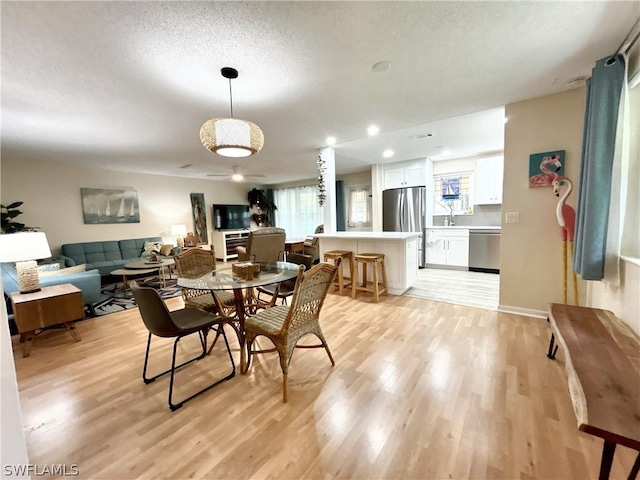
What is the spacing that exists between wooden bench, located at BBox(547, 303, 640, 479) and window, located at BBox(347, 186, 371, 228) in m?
5.35

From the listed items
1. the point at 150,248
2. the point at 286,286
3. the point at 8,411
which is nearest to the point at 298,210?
the point at 150,248

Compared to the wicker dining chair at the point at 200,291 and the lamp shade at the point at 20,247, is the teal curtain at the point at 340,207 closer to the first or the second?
the wicker dining chair at the point at 200,291

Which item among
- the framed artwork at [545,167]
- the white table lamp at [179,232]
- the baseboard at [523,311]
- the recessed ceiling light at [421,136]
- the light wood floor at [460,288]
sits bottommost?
the light wood floor at [460,288]

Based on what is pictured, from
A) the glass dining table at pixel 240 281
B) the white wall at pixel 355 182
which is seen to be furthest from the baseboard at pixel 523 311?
the white wall at pixel 355 182

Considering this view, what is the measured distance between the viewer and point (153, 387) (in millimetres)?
1878

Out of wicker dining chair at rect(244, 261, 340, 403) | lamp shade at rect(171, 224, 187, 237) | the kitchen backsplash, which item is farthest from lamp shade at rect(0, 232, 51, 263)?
the kitchen backsplash

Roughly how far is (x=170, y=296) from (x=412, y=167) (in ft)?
17.1

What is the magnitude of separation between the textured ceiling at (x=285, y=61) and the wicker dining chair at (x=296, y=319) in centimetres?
154

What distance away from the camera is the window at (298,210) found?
26.3 feet

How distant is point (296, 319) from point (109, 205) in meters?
5.95

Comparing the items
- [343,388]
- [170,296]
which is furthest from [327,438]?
[170,296]

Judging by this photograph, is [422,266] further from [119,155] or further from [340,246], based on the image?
[119,155]

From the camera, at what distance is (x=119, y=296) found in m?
4.12

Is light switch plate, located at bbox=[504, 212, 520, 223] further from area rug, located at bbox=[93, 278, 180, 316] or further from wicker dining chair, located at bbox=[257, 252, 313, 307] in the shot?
area rug, located at bbox=[93, 278, 180, 316]
